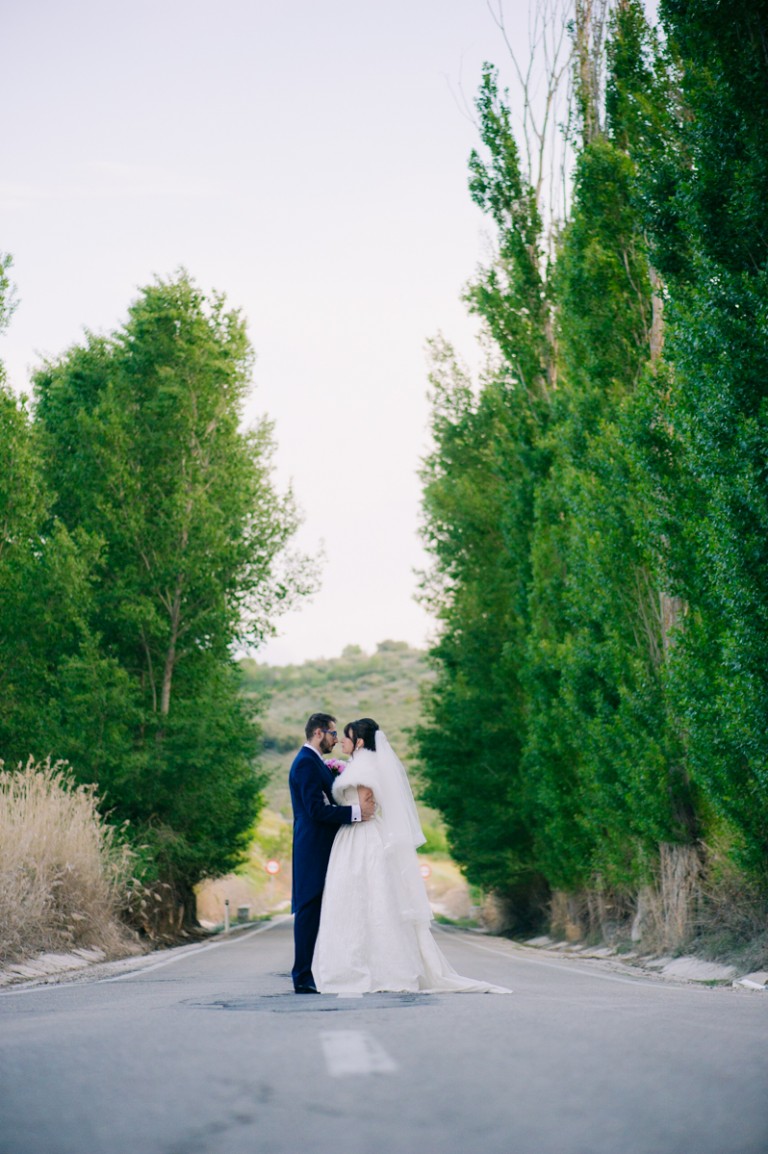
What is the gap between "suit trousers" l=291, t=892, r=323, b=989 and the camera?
34.1 feet

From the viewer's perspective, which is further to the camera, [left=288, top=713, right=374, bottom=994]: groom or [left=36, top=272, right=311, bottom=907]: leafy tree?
[left=36, top=272, right=311, bottom=907]: leafy tree

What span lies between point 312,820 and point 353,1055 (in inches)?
238

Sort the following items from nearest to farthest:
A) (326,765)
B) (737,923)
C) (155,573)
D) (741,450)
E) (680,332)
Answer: (326,765) < (741,450) < (680,332) < (737,923) < (155,573)

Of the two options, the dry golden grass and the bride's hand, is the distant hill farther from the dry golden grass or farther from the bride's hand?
the bride's hand

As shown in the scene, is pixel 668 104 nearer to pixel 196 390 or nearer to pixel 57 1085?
pixel 196 390

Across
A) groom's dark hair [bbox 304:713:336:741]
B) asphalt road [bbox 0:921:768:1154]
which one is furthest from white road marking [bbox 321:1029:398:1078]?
groom's dark hair [bbox 304:713:336:741]

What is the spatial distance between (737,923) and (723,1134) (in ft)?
40.8

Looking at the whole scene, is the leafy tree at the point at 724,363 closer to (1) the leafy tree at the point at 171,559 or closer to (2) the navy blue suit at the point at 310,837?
(2) the navy blue suit at the point at 310,837

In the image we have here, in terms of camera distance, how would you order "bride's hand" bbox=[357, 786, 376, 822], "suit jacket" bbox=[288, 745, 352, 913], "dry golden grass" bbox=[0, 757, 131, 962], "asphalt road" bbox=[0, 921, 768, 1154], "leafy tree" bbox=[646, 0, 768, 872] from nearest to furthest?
"asphalt road" bbox=[0, 921, 768, 1154]
"bride's hand" bbox=[357, 786, 376, 822]
"suit jacket" bbox=[288, 745, 352, 913]
"leafy tree" bbox=[646, 0, 768, 872]
"dry golden grass" bbox=[0, 757, 131, 962]

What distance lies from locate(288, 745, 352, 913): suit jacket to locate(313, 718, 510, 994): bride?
0.58ft

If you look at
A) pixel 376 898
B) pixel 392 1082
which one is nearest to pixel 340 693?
pixel 376 898

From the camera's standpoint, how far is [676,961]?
16.1 m

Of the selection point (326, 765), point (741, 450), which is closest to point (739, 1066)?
point (326, 765)

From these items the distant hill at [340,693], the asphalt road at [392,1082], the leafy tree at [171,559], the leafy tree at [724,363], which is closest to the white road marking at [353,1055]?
the asphalt road at [392,1082]
